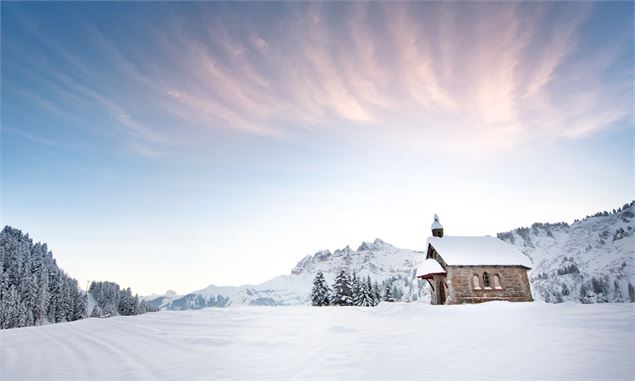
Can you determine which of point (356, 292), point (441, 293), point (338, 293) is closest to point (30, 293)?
point (338, 293)

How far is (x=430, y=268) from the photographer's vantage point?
31.4 metres

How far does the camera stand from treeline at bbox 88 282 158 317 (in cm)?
11204

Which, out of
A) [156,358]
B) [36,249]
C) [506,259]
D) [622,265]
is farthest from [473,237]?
[622,265]

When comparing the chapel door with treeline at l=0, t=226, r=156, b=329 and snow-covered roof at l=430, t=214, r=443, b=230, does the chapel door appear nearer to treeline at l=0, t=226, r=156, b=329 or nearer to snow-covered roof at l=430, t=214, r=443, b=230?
snow-covered roof at l=430, t=214, r=443, b=230

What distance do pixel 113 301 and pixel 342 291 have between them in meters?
122

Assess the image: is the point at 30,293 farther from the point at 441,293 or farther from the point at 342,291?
the point at 441,293

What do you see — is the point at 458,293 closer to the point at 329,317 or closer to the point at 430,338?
the point at 329,317

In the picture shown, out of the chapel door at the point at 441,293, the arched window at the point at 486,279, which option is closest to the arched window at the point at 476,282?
the arched window at the point at 486,279

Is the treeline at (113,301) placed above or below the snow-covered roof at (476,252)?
below

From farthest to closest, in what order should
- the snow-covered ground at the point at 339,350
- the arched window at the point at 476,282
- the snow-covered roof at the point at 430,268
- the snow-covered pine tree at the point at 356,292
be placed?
the snow-covered pine tree at the point at 356,292 → the snow-covered roof at the point at 430,268 → the arched window at the point at 476,282 → the snow-covered ground at the point at 339,350

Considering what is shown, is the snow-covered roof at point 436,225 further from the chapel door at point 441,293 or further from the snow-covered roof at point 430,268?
the chapel door at point 441,293

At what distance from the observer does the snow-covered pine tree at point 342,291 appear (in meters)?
52.6

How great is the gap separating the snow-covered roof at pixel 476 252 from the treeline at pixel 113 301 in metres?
107

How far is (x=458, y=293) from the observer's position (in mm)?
29656
